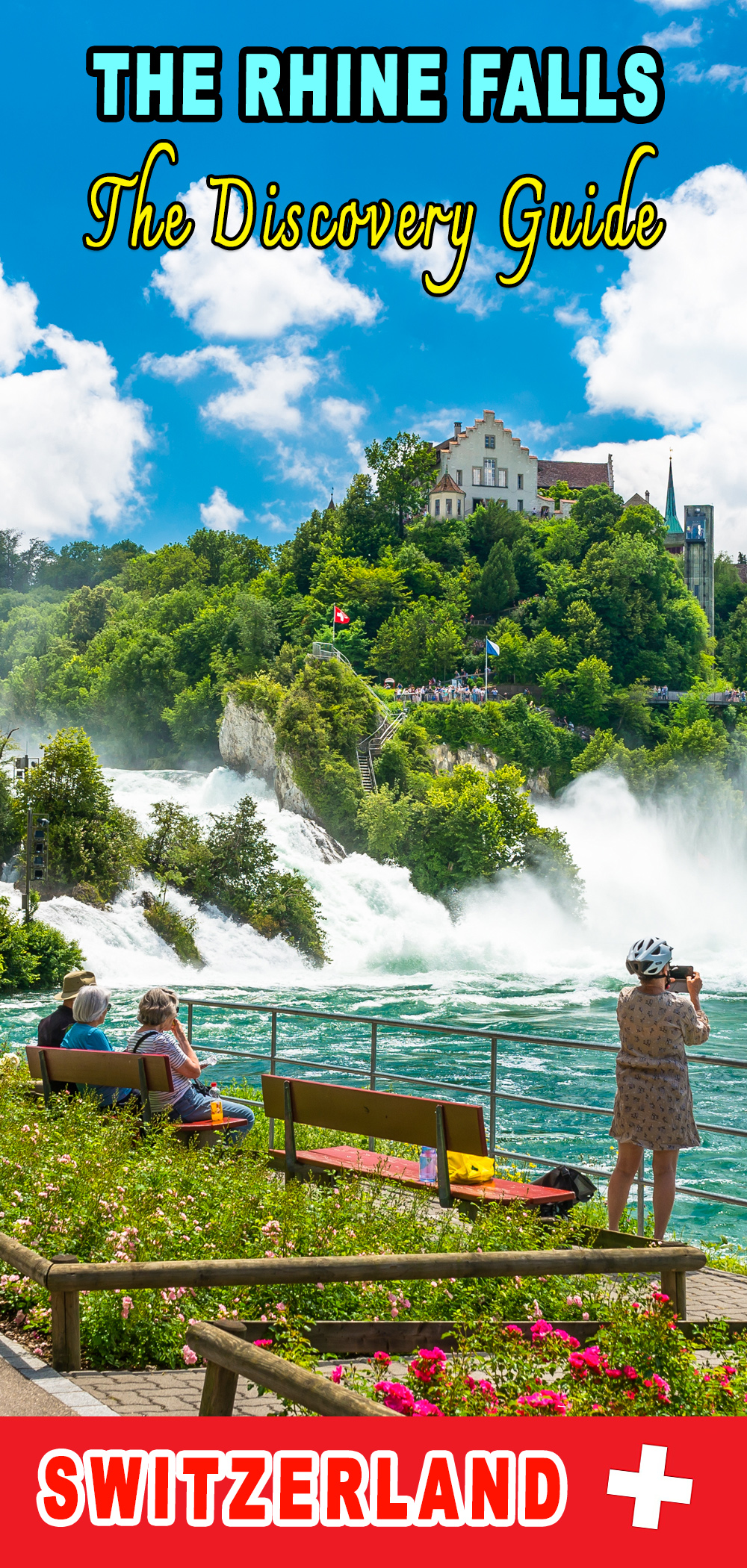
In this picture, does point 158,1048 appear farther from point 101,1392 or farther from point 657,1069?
point 101,1392

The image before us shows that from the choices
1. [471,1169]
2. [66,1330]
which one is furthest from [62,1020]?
[66,1330]

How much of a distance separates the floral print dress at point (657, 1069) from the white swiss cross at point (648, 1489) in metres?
3.35

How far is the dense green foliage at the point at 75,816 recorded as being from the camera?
151 feet

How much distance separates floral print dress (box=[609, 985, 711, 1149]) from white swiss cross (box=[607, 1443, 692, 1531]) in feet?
11.0

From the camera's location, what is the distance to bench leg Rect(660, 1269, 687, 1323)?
4094mm

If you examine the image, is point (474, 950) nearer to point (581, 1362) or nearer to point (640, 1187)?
point (640, 1187)

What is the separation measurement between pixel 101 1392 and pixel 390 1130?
229 centimetres

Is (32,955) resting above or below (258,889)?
below

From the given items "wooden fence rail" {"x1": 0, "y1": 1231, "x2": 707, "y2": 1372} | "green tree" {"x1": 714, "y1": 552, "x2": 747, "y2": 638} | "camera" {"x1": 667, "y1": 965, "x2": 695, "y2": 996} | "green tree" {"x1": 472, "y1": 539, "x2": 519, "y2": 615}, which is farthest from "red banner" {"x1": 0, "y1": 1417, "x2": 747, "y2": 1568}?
"green tree" {"x1": 714, "y1": 552, "x2": 747, "y2": 638}

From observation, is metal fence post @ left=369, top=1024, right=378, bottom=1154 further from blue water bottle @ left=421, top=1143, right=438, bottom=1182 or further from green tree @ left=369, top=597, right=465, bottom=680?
green tree @ left=369, top=597, right=465, bottom=680

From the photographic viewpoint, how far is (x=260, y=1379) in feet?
9.95

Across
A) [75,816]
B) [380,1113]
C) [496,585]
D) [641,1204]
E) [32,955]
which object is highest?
[496,585]

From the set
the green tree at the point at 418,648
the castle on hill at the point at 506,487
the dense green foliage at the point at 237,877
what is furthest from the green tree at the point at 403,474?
the dense green foliage at the point at 237,877

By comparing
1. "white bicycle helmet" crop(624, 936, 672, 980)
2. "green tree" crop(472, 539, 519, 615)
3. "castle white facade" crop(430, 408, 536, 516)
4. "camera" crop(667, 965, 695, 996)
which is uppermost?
"castle white facade" crop(430, 408, 536, 516)
